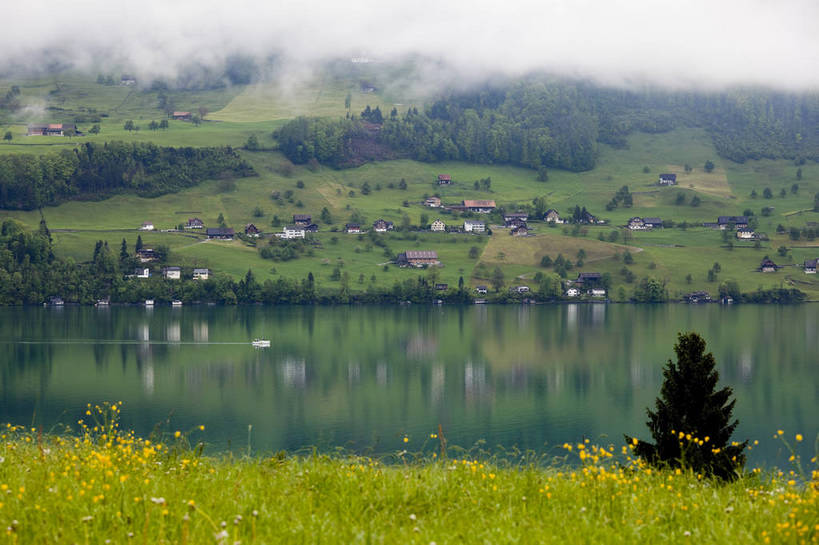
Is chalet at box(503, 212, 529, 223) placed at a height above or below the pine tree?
above

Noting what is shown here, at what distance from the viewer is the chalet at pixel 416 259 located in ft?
509

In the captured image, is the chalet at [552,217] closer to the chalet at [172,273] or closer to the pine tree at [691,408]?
the chalet at [172,273]

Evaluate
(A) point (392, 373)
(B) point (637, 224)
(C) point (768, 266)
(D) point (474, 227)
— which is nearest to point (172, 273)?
(D) point (474, 227)

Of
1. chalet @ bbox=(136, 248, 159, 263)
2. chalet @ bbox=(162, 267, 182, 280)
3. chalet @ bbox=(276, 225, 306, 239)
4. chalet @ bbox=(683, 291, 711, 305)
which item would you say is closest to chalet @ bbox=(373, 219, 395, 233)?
chalet @ bbox=(276, 225, 306, 239)

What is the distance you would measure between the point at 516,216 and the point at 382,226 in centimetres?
3256

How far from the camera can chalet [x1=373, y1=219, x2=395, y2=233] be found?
563ft

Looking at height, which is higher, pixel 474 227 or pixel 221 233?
pixel 221 233

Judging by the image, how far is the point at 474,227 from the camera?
179250 millimetres

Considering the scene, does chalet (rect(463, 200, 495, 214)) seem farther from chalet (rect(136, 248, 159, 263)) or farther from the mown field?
chalet (rect(136, 248, 159, 263))

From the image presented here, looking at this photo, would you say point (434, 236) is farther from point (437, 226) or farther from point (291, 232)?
point (291, 232)

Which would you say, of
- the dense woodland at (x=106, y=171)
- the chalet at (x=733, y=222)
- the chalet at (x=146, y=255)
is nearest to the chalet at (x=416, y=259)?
the chalet at (x=146, y=255)

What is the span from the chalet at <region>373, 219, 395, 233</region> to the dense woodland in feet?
134

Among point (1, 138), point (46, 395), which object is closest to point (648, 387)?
point (46, 395)

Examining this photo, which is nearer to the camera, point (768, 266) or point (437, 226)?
point (768, 266)
